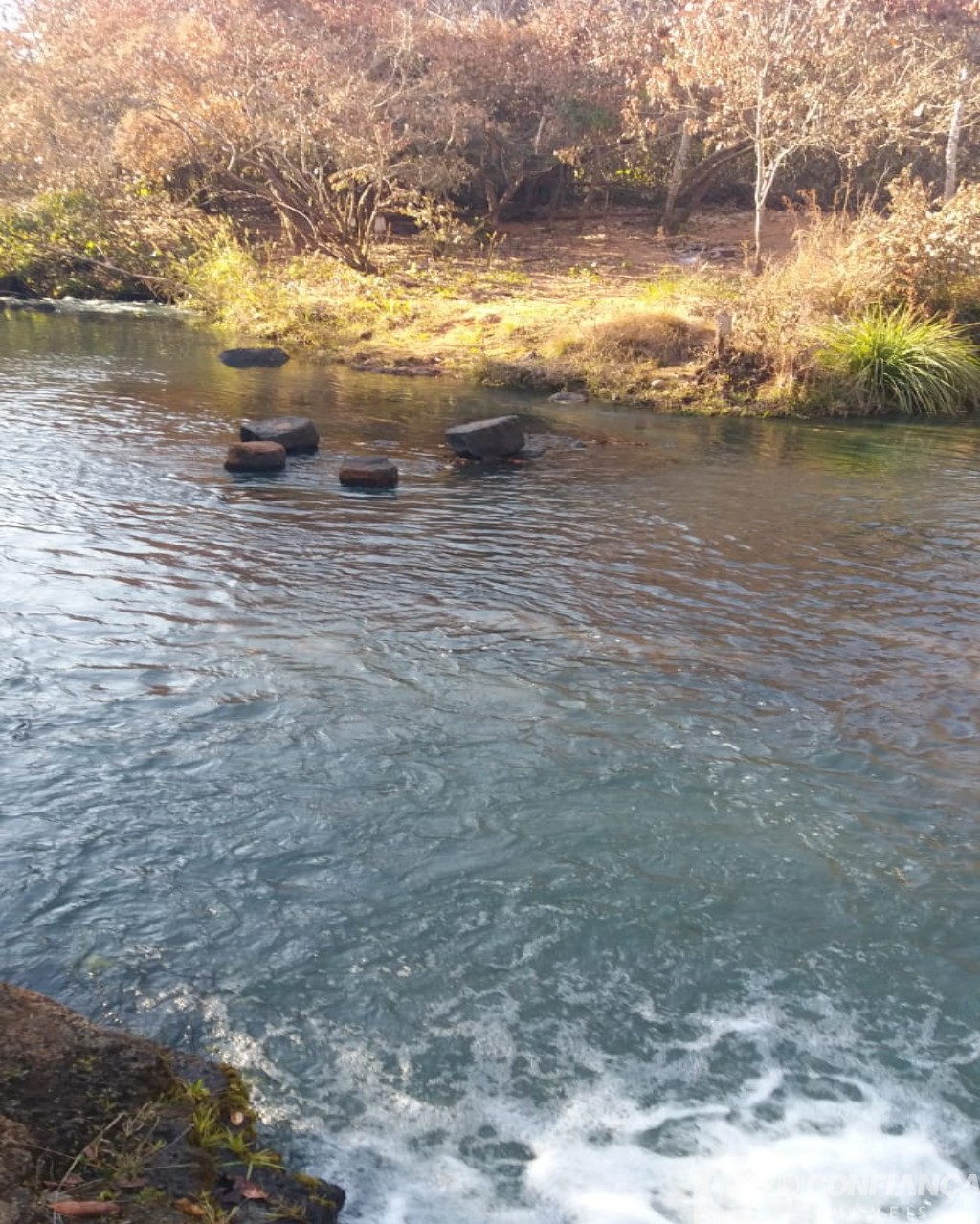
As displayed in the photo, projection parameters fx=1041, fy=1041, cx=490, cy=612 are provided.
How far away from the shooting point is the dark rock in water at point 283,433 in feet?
40.0

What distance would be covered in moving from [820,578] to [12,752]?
6.13 metres

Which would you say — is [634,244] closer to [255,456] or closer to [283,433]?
[283,433]

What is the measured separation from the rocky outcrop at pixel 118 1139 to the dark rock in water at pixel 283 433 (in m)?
9.78

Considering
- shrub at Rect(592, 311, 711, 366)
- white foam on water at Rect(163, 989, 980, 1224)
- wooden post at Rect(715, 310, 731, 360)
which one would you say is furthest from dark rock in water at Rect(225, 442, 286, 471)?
white foam on water at Rect(163, 989, 980, 1224)

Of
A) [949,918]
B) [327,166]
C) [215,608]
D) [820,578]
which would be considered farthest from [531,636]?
[327,166]

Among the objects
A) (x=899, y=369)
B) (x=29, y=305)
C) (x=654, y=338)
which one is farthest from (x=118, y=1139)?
(x=29, y=305)

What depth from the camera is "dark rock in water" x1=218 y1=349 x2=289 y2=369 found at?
62.2 ft

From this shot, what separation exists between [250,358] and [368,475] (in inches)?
365

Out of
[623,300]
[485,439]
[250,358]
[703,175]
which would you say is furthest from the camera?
[703,175]

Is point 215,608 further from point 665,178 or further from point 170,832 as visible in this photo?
point 665,178

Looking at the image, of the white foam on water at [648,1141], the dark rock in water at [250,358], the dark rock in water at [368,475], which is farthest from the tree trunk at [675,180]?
the white foam on water at [648,1141]

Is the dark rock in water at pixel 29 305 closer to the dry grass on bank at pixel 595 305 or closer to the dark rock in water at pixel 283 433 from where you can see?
the dry grass on bank at pixel 595 305

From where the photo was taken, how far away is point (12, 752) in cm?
532

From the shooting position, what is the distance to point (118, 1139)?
259 centimetres
